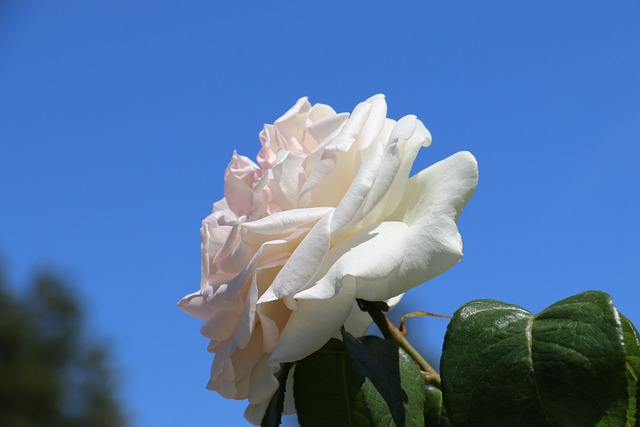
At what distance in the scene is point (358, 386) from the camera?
0.50 metres

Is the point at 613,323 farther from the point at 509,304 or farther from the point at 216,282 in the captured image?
the point at 216,282

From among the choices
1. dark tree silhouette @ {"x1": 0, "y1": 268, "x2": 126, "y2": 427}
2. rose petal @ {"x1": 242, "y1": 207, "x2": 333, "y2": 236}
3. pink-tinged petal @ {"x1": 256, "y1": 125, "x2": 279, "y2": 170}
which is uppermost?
pink-tinged petal @ {"x1": 256, "y1": 125, "x2": 279, "y2": 170}

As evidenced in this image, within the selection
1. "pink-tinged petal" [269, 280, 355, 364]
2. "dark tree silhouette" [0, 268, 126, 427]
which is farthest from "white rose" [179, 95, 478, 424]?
"dark tree silhouette" [0, 268, 126, 427]

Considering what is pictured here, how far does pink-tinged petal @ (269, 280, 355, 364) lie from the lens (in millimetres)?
459

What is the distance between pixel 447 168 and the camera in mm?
506

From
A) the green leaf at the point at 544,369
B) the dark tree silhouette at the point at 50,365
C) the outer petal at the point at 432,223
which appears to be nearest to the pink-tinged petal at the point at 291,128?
the outer petal at the point at 432,223

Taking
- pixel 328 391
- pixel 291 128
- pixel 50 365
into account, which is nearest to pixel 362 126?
pixel 291 128

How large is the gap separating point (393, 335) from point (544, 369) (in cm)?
12

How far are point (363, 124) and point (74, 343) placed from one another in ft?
59.2

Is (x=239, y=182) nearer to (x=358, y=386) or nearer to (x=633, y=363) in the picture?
(x=358, y=386)

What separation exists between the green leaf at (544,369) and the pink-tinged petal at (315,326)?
0.21 feet

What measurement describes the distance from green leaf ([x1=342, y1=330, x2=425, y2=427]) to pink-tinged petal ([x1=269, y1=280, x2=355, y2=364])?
17 mm

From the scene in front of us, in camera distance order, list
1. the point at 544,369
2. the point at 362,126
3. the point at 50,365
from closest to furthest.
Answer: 1. the point at 544,369
2. the point at 362,126
3. the point at 50,365

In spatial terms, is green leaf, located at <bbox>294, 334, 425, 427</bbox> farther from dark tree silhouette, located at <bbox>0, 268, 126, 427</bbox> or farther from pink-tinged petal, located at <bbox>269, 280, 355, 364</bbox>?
dark tree silhouette, located at <bbox>0, 268, 126, 427</bbox>
